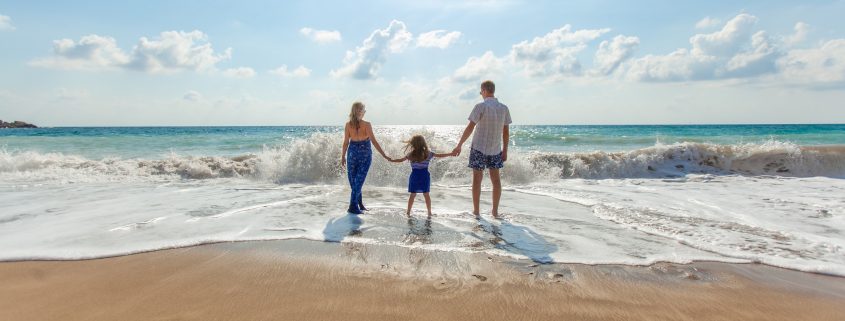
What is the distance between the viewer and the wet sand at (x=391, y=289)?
281 centimetres

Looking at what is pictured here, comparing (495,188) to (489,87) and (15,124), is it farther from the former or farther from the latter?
(15,124)

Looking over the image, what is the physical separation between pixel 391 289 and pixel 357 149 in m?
3.45

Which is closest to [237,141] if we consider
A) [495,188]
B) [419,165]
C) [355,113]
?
[355,113]

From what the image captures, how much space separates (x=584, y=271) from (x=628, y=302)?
2.15ft

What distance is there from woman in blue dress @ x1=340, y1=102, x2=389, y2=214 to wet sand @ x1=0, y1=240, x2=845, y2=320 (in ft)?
6.93

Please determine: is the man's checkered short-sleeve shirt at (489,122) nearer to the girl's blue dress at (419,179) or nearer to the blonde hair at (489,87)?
the blonde hair at (489,87)

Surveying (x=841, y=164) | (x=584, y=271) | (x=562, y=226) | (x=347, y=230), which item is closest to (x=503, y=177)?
(x=562, y=226)

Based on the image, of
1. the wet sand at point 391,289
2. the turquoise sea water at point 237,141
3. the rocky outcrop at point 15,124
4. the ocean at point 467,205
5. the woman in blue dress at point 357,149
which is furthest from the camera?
the rocky outcrop at point 15,124

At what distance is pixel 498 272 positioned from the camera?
3590 millimetres

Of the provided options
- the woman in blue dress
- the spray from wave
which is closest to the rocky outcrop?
the spray from wave

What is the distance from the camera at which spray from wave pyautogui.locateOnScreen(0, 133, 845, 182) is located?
11.0 metres

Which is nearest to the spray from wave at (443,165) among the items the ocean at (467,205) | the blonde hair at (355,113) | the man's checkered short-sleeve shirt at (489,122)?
the ocean at (467,205)

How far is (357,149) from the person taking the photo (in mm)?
6379

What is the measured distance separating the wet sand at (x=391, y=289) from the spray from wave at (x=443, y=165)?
6745mm
